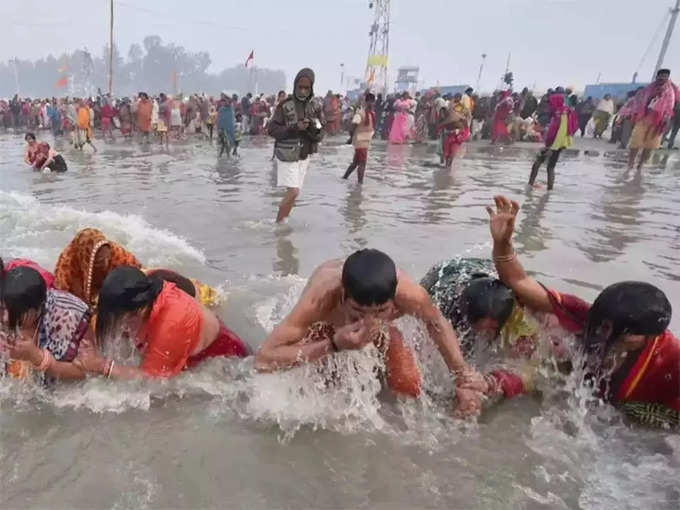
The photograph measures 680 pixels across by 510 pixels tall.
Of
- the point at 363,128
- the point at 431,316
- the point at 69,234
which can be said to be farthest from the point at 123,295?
the point at 363,128

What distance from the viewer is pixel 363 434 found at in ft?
8.61

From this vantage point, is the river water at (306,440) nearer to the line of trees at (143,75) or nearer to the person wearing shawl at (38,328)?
the person wearing shawl at (38,328)

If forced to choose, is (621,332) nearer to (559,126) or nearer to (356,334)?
(356,334)

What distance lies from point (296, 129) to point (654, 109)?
7.41m

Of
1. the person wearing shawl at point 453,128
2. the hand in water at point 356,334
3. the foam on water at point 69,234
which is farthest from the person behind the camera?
the person wearing shawl at point 453,128

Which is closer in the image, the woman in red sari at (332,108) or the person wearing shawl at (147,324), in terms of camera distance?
the person wearing shawl at (147,324)

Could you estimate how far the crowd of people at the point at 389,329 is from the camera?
2.38m

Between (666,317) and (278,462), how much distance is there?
1856 mm

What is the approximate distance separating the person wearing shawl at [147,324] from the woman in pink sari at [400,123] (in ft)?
49.9

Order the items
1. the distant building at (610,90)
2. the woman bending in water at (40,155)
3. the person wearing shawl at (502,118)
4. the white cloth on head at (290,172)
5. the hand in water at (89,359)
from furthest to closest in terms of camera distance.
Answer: the distant building at (610,90) → the person wearing shawl at (502,118) → the woman bending in water at (40,155) → the white cloth on head at (290,172) → the hand in water at (89,359)

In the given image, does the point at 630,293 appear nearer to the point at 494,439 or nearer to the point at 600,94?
the point at 494,439

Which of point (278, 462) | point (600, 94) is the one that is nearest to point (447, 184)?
point (278, 462)

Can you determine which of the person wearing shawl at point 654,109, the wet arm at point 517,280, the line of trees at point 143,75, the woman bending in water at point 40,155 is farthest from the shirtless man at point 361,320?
the line of trees at point 143,75

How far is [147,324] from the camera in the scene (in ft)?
8.83
